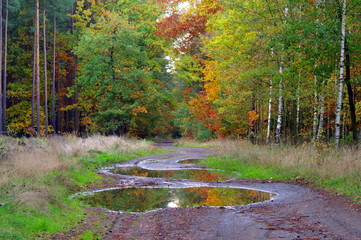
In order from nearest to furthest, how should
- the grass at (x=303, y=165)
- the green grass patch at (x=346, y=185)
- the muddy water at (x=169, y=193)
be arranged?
the green grass patch at (x=346, y=185) < the muddy water at (x=169, y=193) < the grass at (x=303, y=165)

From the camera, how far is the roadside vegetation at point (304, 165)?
454 inches

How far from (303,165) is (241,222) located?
7921 millimetres

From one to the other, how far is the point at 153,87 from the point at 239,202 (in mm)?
31539

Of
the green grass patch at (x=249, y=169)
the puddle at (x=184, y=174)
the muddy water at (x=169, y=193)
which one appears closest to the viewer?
the muddy water at (x=169, y=193)

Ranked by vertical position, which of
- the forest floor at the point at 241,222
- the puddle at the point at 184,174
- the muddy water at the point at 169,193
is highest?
the forest floor at the point at 241,222

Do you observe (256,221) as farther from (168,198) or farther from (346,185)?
(346,185)

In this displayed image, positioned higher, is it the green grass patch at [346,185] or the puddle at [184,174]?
the green grass patch at [346,185]

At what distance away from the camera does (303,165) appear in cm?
1482

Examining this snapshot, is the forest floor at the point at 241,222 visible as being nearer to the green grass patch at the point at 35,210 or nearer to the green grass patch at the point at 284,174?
the green grass patch at the point at 35,210

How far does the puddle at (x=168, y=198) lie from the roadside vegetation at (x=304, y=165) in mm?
2382

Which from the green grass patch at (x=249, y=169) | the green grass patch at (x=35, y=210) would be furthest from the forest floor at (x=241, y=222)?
the green grass patch at (x=249, y=169)

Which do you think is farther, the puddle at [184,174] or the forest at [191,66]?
the forest at [191,66]

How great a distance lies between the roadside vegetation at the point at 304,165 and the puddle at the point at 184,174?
43.4 inches

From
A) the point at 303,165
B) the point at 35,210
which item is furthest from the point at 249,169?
the point at 35,210
